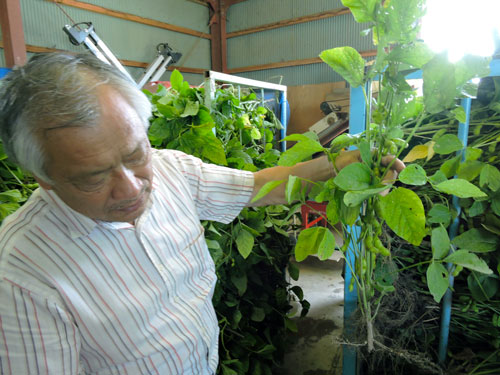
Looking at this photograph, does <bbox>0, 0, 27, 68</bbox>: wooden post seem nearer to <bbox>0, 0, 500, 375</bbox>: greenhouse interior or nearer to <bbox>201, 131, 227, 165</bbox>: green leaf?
<bbox>0, 0, 500, 375</bbox>: greenhouse interior

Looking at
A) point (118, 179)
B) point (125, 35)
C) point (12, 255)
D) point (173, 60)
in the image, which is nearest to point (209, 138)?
point (118, 179)

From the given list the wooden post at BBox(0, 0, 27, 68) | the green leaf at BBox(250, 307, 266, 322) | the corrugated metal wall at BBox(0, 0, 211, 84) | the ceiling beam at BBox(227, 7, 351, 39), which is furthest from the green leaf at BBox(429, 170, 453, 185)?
the corrugated metal wall at BBox(0, 0, 211, 84)

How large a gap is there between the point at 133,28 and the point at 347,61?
5.12 m

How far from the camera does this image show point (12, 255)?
580 millimetres

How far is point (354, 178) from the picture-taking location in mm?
570

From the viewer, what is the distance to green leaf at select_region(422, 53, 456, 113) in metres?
0.53

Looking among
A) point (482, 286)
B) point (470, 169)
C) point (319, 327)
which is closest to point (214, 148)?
point (470, 169)

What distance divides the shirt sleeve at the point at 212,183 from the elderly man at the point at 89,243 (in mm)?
106

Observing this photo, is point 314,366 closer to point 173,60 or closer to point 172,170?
point 172,170

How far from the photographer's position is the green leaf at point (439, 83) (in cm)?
53

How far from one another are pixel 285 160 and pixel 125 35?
16.4ft

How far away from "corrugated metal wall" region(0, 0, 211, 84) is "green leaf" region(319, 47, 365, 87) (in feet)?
14.7

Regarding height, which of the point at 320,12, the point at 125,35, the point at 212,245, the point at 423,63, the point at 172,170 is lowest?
the point at 212,245

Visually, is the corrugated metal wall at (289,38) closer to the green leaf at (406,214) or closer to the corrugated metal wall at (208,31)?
the corrugated metal wall at (208,31)
